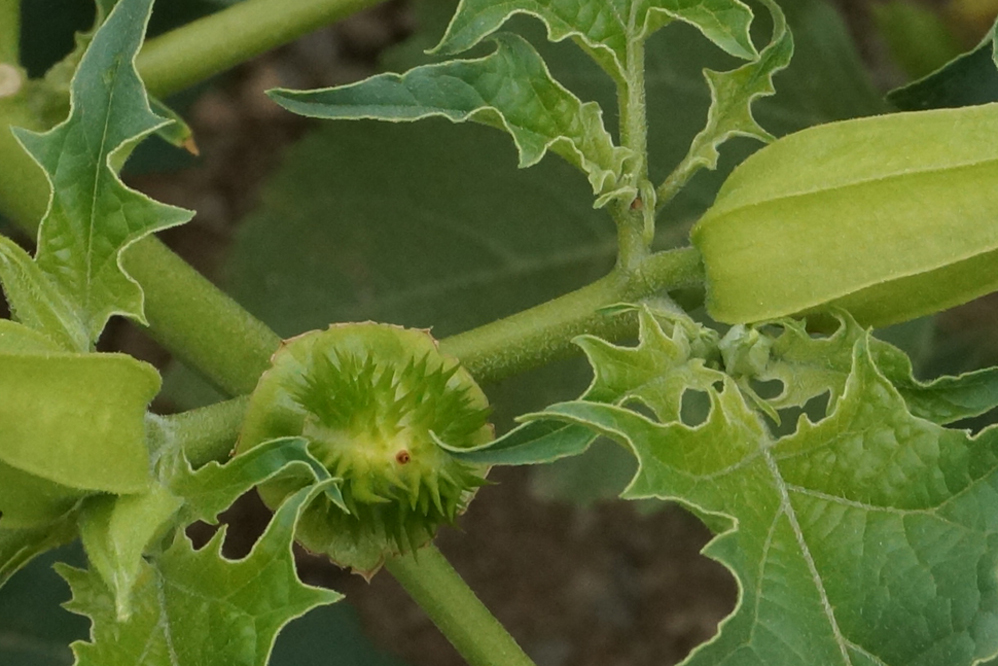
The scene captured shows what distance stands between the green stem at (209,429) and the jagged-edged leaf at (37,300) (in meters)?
0.08

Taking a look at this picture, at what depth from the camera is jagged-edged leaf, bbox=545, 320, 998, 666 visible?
709 millimetres

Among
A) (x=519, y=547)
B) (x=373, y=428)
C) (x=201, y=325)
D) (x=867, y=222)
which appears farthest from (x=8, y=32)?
(x=519, y=547)

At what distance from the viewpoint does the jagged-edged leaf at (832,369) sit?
776 mm

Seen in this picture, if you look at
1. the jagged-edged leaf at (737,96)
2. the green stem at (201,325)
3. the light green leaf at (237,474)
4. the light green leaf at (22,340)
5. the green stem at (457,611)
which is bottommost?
the green stem at (457,611)

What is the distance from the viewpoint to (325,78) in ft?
6.80

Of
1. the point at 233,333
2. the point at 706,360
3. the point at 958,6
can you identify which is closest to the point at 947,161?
the point at 706,360

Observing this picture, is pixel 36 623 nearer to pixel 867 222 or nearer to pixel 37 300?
pixel 37 300

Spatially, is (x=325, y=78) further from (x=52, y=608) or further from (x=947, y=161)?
(x=947, y=161)

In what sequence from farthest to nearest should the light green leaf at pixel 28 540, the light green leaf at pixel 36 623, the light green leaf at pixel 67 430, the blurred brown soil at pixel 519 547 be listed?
the blurred brown soil at pixel 519 547 → the light green leaf at pixel 36 623 → the light green leaf at pixel 28 540 → the light green leaf at pixel 67 430

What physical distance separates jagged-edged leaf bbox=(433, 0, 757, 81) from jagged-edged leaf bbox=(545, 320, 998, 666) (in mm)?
223

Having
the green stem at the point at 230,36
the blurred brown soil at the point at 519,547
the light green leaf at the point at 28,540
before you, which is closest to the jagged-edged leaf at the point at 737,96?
the green stem at the point at 230,36

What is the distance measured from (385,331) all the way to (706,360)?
8.0 inches

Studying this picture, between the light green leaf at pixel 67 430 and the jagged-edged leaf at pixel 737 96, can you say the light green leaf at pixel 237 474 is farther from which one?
the jagged-edged leaf at pixel 737 96

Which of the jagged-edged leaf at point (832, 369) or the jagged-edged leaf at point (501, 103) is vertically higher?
the jagged-edged leaf at point (501, 103)
